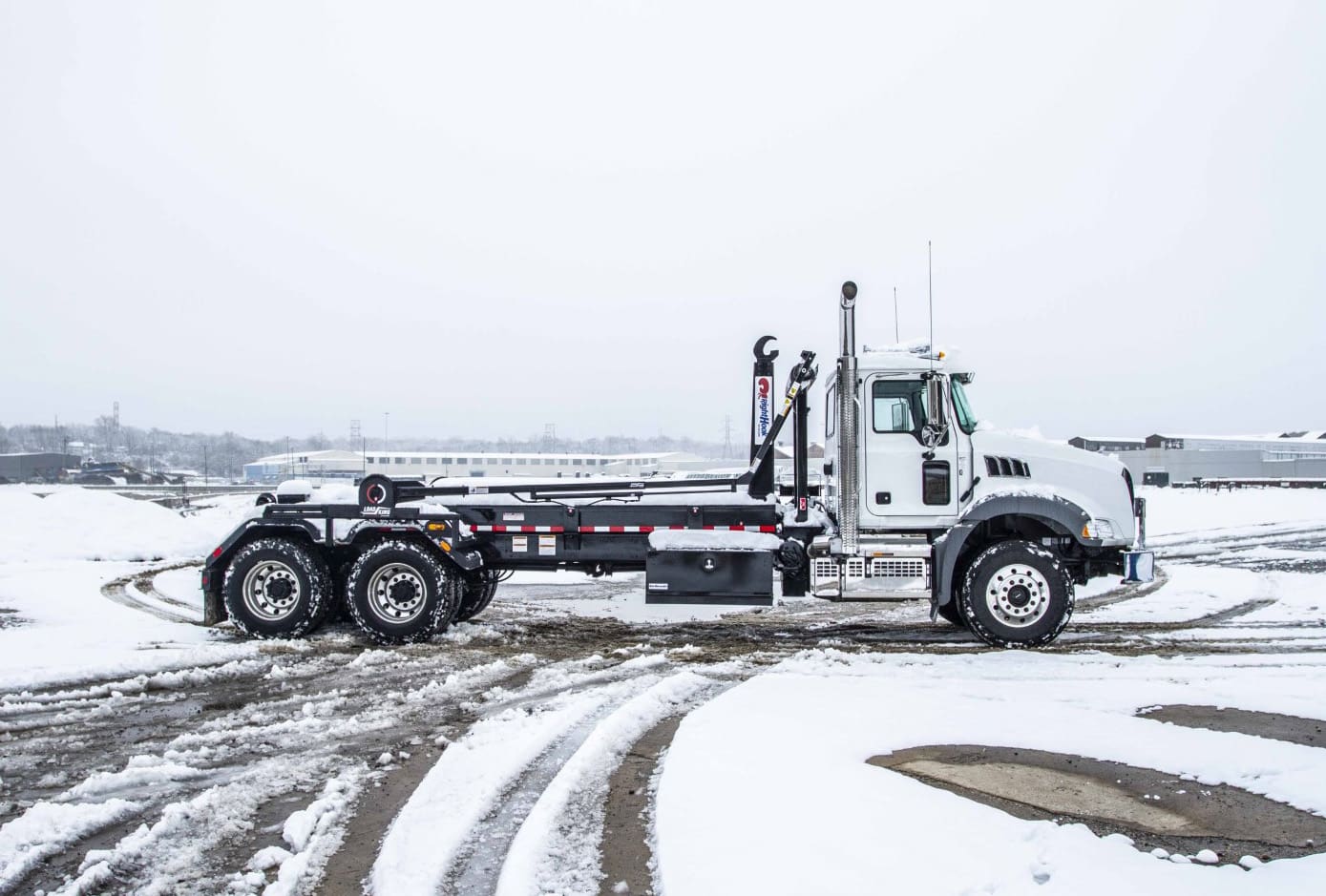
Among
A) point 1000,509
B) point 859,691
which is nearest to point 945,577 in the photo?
point 1000,509

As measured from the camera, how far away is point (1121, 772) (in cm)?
521

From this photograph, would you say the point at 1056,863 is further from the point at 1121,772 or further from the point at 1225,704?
the point at 1225,704

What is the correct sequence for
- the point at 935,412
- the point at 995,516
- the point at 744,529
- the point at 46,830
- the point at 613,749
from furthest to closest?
the point at 744,529, the point at 935,412, the point at 995,516, the point at 613,749, the point at 46,830

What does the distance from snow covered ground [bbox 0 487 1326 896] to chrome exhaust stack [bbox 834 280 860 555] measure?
49.8 inches

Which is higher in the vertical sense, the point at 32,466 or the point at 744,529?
the point at 32,466

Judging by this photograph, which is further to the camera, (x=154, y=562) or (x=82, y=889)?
(x=154, y=562)

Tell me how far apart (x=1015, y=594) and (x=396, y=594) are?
6.47m

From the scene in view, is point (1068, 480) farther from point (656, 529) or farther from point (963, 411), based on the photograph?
point (656, 529)

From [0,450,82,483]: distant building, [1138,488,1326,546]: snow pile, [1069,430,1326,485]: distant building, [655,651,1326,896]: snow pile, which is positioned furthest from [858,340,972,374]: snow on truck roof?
[0,450,82,483]: distant building

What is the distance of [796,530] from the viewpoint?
9922 millimetres

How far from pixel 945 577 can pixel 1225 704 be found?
2.90 meters

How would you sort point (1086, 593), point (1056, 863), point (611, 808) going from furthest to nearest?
point (1086, 593) → point (611, 808) → point (1056, 863)

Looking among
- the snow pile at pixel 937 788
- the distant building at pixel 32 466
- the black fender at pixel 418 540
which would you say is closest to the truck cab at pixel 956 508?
the snow pile at pixel 937 788

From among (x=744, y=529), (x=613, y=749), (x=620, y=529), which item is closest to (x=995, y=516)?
(x=744, y=529)
